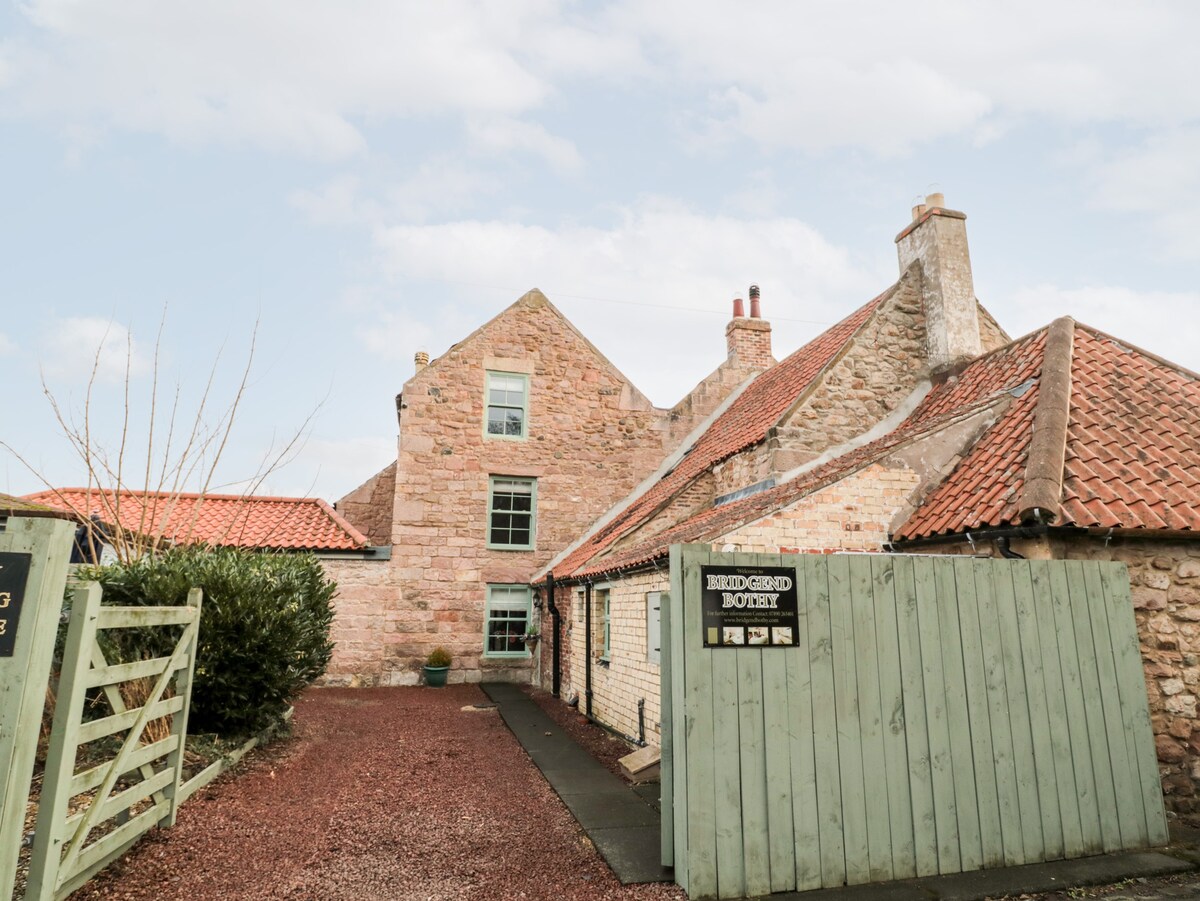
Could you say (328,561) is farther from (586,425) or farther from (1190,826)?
(1190,826)

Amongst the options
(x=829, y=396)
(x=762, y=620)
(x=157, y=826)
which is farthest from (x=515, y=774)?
(x=829, y=396)

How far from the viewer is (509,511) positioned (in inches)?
659

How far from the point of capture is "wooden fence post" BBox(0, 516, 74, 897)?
11.3ft

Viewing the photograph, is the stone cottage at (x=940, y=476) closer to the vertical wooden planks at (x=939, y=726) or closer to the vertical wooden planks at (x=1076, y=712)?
the vertical wooden planks at (x=1076, y=712)

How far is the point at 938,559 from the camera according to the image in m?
5.16

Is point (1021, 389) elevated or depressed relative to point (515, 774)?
elevated

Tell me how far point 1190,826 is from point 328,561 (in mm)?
14239

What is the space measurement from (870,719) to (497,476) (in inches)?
507

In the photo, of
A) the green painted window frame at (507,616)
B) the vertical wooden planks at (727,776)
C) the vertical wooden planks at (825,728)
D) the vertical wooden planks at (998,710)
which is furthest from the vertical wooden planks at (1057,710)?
the green painted window frame at (507,616)

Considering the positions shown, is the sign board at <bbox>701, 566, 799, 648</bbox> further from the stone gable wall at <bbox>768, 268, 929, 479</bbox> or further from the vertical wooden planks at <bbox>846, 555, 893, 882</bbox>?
the stone gable wall at <bbox>768, 268, 929, 479</bbox>

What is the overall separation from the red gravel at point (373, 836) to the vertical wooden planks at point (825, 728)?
1010mm

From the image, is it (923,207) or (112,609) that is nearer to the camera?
(112,609)

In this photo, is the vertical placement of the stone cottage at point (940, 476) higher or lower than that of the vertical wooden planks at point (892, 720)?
higher

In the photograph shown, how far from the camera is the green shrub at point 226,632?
713cm
